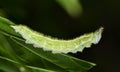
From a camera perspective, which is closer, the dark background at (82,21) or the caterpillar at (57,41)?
the caterpillar at (57,41)

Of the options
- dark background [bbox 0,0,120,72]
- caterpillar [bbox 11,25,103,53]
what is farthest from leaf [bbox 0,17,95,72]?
dark background [bbox 0,0,120,72]

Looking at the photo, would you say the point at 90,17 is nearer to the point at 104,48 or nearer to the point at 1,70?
the point at 104,48

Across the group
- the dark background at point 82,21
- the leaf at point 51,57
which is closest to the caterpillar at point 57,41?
the leaf at point 51,57

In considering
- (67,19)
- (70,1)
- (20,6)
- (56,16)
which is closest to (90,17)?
(67,19)

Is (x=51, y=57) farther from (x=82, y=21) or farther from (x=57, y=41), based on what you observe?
(x=82, y=21)

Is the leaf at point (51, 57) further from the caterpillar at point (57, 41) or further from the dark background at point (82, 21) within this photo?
the dark background at point (82, 21)

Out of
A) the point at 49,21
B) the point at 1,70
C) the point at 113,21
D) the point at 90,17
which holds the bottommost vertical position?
the point at 1,70
